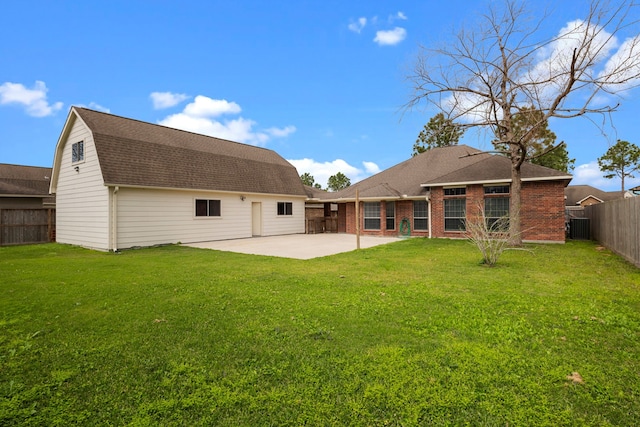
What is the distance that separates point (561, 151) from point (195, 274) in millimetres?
40361

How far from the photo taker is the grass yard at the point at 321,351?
2430 mm

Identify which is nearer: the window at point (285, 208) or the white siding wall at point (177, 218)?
the white siding wall at point (177, 218)

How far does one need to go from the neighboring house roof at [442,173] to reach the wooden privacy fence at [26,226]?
629 inches

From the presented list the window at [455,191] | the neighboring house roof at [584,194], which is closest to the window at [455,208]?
the window at [455,191]

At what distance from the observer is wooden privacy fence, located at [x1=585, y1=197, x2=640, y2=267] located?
8664 millimetres

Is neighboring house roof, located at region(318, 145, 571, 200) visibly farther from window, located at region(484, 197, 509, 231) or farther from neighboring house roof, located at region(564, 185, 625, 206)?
neighboring house roof, located at region(564, 185, 625, 206)

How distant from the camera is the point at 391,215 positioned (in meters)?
18.9

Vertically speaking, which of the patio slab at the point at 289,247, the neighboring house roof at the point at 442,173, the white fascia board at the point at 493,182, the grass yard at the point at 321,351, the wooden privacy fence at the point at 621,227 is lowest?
the grass yard at the point at 321,351

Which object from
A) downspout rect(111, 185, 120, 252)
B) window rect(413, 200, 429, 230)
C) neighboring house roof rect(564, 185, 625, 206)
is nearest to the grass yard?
downspout rect(111, 185, 120, 252)

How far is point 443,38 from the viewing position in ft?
43.7

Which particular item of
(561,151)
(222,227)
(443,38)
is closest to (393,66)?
(443,38)

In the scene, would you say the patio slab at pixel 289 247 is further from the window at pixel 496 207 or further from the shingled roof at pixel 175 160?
the window at pixel 496 207

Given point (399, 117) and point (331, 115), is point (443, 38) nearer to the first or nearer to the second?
point (399, 117)

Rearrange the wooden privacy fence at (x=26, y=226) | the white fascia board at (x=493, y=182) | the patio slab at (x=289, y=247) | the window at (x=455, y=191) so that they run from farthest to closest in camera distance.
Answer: the window at (x=455, y=191), the wooden privacy fence at (x=26, y=226), the white fascia board at (x=493, y=182), the patio slab at (x=289, y=247)
